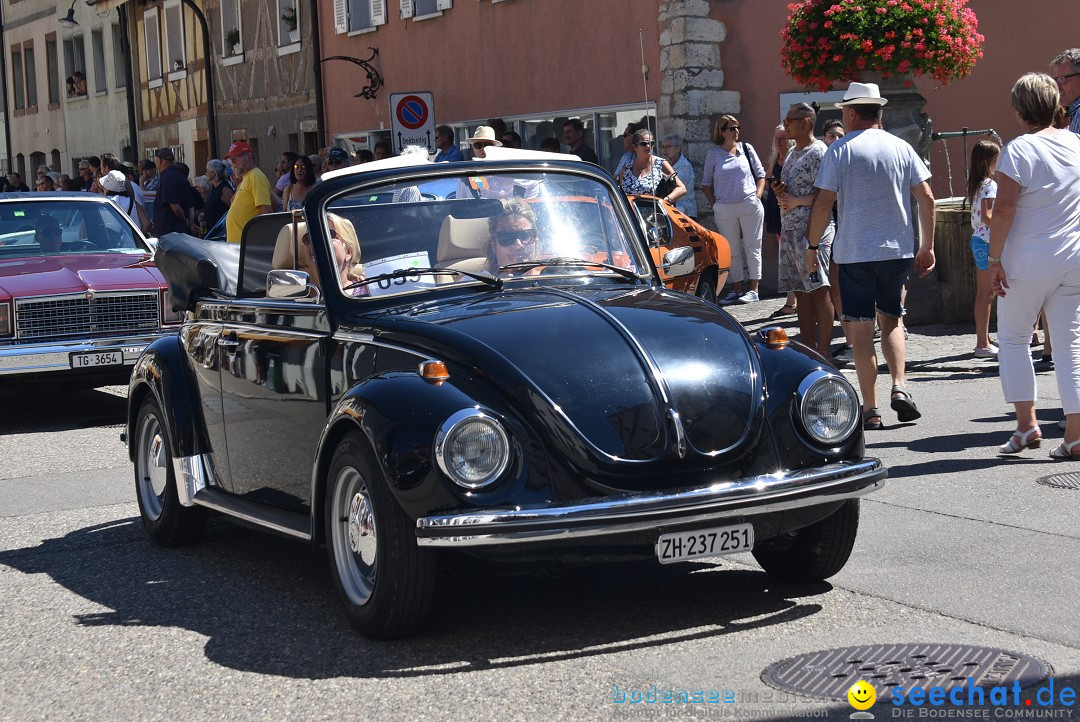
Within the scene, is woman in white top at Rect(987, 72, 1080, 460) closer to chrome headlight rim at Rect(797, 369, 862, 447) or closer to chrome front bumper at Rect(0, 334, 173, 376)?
chrome headlight rim at Rect(797, 369, 862, 447)

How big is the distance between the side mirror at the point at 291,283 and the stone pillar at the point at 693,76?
13.7 m

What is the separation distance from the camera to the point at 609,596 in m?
5.99

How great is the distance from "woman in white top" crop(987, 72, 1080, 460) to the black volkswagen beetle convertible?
6.64 ft

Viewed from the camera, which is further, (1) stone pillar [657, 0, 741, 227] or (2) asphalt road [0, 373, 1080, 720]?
(1) stone pillar [657, 0, 741, 227]

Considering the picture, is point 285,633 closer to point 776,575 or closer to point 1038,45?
point 776,575

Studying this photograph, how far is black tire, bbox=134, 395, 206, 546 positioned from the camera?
7.36 m

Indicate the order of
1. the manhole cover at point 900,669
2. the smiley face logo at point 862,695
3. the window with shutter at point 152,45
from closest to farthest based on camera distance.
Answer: the smiley face logo at point 862,695 → the manhole cover at point 900,669 → the window with shutter at point 152,45

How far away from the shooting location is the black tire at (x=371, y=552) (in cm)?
521

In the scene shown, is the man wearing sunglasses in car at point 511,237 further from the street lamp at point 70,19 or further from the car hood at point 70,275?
A: the street lamp at point 70,19

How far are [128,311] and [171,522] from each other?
565cm

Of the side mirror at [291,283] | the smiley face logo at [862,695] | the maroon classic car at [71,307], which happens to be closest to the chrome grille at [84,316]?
the maroon classic car at [71,307]

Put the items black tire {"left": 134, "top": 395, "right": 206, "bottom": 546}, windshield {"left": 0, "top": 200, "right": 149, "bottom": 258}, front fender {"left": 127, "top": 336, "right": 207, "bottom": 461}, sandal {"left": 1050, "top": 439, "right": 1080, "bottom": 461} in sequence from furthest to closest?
1. windshield {"left": 0, "top": 200, "right": 149, "bottom": 258}
2. sandal {"left": 1050, "top": 439, "right": 1080, "bottom": 461}
3. black tire {"left": 134, "top": 395, "right": 206, "bottom": 546}
4. front fender {"left": 127, "top": 336, "right": 207, "bottom": 461}

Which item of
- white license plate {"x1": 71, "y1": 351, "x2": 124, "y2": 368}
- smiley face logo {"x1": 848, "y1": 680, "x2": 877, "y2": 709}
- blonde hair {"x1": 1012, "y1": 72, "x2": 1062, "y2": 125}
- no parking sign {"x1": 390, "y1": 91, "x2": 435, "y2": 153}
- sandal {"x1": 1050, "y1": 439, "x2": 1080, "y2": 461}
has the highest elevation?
no parking sign {"x1": 390, "y1": 91, "x2": 435, "y2": 153}

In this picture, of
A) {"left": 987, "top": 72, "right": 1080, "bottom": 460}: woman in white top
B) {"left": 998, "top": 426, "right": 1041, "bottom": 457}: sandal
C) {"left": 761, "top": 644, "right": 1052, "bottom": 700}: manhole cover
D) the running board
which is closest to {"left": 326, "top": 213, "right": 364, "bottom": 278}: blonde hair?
the running board
